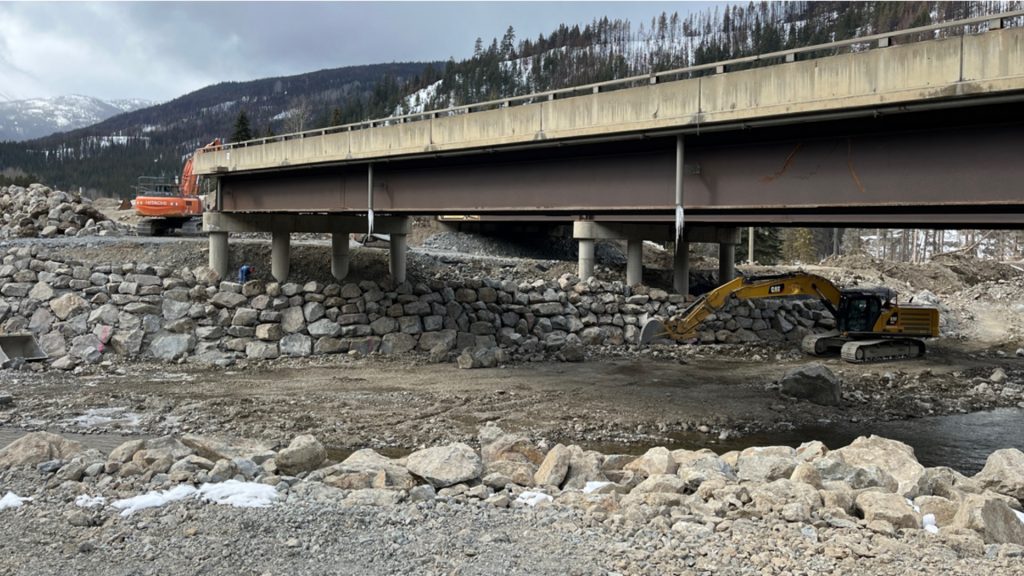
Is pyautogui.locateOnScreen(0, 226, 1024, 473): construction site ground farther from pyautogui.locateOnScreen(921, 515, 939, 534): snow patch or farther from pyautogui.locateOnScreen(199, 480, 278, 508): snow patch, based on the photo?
pyautogui.locateOnScreen(921, 515, 939, 534): snow patch

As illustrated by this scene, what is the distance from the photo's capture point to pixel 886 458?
35.1 ft

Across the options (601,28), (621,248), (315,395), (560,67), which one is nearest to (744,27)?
(601,28)

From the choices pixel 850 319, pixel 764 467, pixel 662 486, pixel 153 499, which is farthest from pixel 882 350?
pixel 153 499

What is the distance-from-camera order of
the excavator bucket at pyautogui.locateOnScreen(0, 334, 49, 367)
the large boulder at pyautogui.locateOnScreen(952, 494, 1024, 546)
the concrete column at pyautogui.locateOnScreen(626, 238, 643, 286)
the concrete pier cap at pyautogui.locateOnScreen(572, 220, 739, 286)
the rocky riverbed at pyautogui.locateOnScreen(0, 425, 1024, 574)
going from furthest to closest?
the concrete column at pyautogui.locateOnScreen(626, 238, 643, 286)
the concrete pier cap at pyautogui.locateOnScreen(572, 220, 739, 286)
the excavator bucket at pyautogui.locateOnScreen(0, 334, 49, 367)
the large boulder at pyautogui.locateOnScreen(952, 494, 1024, 546)
the rocky riverbed at pyautogui.locateOnScreen(0, 425, 1024, 574)

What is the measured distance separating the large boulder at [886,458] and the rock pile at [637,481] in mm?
25

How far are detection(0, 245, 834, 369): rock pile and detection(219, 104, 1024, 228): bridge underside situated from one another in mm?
5169

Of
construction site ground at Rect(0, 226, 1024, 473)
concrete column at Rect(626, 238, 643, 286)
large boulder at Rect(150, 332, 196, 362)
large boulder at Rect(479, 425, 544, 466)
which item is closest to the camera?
large boulder at Rect(479, 425, 544, 466)

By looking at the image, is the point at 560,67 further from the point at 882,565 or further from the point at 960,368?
the point at 882,565

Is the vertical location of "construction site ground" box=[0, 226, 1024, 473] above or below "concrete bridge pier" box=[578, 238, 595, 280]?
below

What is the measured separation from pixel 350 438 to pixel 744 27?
17080cm

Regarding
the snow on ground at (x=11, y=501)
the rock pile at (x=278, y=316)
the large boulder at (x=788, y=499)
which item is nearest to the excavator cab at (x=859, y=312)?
the rock pile at (x=278, y=316)

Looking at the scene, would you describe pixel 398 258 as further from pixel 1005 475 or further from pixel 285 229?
pixel 1005 475

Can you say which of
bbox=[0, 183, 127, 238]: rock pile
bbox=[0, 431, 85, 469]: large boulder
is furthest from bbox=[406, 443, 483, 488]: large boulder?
bbox=[0, 183, 127, 238]: rock pile

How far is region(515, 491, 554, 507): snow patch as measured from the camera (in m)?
8.55
